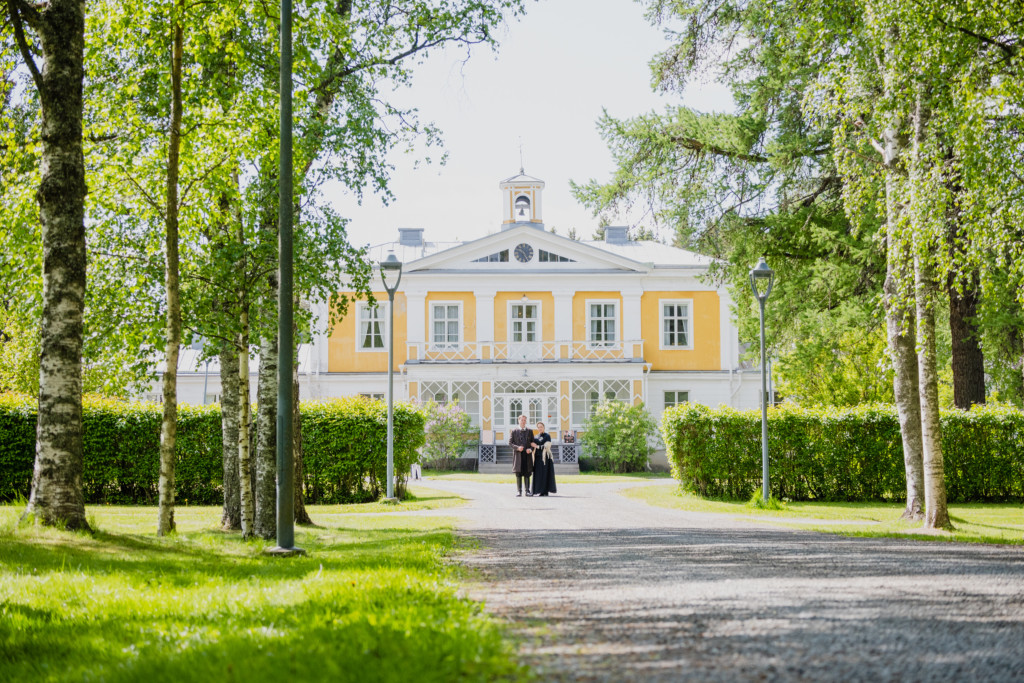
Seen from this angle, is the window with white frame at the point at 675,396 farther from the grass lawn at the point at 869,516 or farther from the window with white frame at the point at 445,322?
the grass lawn at the point at 869,516

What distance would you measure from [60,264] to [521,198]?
32651mm

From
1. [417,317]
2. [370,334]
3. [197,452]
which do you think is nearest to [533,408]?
[417,317]

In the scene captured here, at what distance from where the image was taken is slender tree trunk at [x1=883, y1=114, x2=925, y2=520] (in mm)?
12570

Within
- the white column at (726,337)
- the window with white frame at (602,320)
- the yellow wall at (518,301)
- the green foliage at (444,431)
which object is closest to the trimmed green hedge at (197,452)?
the green foliage at (444,431)

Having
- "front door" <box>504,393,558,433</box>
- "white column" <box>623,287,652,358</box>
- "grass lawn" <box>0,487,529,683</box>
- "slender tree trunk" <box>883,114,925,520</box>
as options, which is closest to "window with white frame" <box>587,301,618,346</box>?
"white column" <box>623,287,652,358</box>

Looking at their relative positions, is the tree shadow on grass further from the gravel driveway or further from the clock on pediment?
the clock on pediment

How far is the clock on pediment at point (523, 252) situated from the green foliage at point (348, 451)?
1859 centimetres

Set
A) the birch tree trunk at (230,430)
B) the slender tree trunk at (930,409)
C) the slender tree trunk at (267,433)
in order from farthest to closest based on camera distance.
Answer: the birch tree trunk at (230,430)
the slender tree trunk at (930,409)
the slender tree trunk at (267,433)

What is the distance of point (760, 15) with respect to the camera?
62.1 feet

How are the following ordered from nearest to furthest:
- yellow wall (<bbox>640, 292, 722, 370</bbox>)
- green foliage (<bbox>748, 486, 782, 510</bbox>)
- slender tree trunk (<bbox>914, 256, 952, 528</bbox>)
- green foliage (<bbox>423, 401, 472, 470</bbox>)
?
slender tree trunk (<bbox>914, 256, 952, 528</bbox>), green foliage (<bbox>748, 486, 782, 510</bbox>), green foliage (<bbox>423, 401, 472, 470</bbox>), yellow wall (<bbox>640, 292, 722, 370</bbox>)

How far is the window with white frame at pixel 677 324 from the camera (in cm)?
3812

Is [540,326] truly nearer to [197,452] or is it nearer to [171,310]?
[197,452]

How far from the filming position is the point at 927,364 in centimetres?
1271

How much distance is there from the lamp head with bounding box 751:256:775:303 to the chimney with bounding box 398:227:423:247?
24.7 metres
